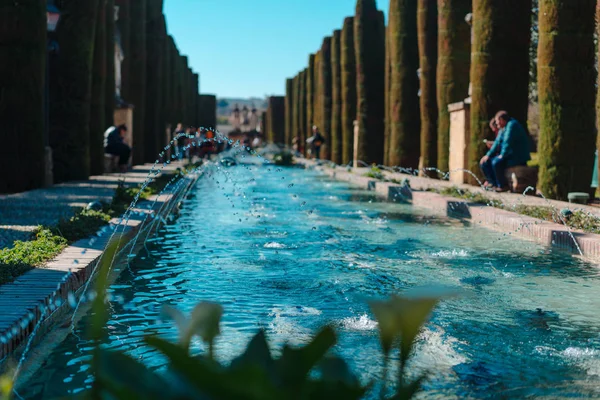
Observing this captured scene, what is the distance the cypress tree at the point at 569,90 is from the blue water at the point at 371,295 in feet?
7.85

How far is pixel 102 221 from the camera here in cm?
918

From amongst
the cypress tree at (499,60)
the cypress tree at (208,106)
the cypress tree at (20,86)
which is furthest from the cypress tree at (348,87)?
the cypress tree at (208,106)

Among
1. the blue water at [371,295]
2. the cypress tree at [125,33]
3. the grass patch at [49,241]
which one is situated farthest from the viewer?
the cypress tree at [125,33]

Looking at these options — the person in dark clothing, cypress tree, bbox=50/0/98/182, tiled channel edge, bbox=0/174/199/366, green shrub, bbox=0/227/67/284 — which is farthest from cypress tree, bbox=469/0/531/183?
the person in dark clothing

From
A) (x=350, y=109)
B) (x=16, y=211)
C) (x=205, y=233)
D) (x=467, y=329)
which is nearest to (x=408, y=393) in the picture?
(x=467, y=329)

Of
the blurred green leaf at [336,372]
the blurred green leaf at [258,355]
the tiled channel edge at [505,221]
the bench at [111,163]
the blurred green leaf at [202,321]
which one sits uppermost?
the blurred green leaf at [202,321]

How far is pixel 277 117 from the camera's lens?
7750cm

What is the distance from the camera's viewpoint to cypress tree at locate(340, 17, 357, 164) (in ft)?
105

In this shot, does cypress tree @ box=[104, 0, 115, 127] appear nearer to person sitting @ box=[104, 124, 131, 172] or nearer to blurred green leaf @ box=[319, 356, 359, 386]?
person sitting @ box=[104, 124, 131, 172]

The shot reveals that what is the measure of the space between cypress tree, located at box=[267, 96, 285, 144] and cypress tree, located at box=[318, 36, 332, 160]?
3627 centimetres

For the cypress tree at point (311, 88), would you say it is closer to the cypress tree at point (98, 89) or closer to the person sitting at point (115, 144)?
the person sitting at point (115, 144)

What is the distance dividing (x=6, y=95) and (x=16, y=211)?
3.35 metres

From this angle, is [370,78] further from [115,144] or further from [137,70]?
[115,144]

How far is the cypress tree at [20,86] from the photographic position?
13.3 m
